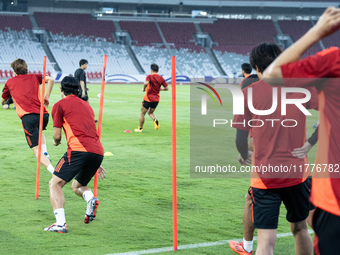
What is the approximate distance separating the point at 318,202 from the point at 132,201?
17.0 feet

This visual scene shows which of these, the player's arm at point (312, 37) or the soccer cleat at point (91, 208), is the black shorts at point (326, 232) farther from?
the soccer cleat at point (91, 208)

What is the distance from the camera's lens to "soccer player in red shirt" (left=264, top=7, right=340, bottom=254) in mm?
2672

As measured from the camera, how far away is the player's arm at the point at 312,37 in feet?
8.57

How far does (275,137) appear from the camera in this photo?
13.7ft

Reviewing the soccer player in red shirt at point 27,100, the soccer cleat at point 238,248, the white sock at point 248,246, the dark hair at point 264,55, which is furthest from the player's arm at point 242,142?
the soccer player in red shirt at point 27,100

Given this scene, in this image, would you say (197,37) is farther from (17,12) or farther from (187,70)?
(17,12)

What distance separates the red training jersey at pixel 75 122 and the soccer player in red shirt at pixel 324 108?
3748 mm

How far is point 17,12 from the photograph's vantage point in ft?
195

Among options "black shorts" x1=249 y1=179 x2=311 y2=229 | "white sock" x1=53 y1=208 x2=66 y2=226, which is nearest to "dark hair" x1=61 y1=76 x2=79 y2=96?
"white sock" x1=53 y1=208 x2=66 y2=226

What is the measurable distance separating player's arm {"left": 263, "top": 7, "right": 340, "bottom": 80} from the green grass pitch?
335 centimetres

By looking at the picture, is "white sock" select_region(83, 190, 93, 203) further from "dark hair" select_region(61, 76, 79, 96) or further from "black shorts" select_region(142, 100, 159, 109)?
"black shorts" select_region(142, 100, 159, 109)

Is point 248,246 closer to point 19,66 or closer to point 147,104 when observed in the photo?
point 19,66

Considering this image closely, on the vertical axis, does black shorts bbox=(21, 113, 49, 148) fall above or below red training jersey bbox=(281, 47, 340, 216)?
below

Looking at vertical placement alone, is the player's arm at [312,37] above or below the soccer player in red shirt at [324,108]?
above
